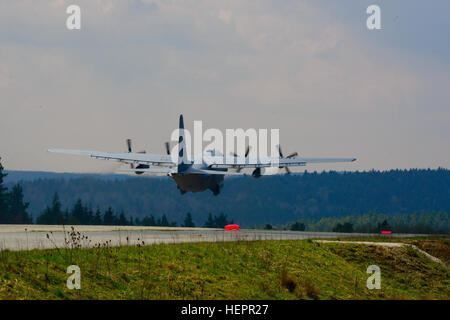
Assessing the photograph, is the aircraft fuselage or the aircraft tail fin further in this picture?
the aircraft tail fin

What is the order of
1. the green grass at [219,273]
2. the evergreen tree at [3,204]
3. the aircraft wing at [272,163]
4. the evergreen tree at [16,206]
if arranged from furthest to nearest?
the evergreen tree at [16,206] < the evergreen tree at [3,204] < the aircraft wing at [272,163] < the green grass at [219,273]

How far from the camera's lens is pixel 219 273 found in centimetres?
3319

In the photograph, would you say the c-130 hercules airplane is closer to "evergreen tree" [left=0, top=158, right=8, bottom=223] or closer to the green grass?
the green grass

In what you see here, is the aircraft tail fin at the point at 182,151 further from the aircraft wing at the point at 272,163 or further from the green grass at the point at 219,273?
the green grass at the point at 219,273

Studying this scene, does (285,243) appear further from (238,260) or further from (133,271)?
(133,271)

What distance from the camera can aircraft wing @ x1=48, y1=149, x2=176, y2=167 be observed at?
3327 inches

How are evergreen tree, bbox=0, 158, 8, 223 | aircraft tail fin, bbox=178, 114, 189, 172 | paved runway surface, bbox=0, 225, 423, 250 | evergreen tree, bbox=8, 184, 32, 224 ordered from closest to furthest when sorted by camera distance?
1. paved runway surface, bbox=0, 225, 423, 250
2. aircraft tail fin, bbox=178, 114, 189, 172
3. evergreen tree, bbox=0, 158, 8, 223
4. evergreen tree, bbox=8, 184, 32, 224

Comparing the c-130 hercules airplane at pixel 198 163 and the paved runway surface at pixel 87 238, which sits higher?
the c-130 hercules airplane at pixel 198 163

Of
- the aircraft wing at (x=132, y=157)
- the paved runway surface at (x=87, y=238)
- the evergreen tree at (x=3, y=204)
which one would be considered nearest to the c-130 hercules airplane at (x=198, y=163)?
the aircraft wing at (x=132, y=157)

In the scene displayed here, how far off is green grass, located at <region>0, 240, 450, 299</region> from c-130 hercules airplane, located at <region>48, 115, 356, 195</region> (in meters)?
35.3

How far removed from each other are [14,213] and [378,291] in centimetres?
12864

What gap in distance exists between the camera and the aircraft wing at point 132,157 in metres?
84.5

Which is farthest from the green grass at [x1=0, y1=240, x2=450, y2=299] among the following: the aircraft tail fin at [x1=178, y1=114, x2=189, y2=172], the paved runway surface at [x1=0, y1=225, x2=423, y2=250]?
the aircraft tail fin at [x1=178, y1=114, x2=189, y2=172]

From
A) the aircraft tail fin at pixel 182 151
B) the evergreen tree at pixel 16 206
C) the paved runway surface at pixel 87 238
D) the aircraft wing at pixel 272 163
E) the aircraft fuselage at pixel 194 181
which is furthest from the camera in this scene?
the evergreen tree at pixel 16 206
